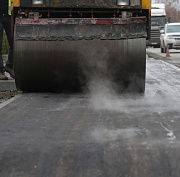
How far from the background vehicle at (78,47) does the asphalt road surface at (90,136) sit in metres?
0.39

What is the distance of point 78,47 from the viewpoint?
833cm

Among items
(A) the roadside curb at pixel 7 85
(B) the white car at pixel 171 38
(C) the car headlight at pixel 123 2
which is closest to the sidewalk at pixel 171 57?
(B) the white car at pixel 171 38

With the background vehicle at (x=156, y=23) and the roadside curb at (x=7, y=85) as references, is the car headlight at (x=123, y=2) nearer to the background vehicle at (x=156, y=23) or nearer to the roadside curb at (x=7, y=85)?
the roadside curb at (x=7, y=85)

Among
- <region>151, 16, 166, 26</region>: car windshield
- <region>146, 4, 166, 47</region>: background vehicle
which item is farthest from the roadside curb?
<region>151, 16, 166, 26</region>: car windshield

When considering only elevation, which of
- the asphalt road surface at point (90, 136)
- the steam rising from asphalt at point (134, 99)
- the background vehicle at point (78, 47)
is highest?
the background vehicle at point (78, 47)

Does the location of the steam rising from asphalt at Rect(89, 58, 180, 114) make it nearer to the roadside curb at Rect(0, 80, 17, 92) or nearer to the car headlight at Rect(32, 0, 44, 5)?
the car headlight at Rect(32, 0, 44, 5)

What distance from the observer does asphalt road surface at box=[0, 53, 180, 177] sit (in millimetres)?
4031

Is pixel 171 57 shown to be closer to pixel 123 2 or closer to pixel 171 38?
pixel 171 38

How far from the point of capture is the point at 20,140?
4.96 m

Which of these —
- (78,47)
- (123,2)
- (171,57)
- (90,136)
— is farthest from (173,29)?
(90,136)

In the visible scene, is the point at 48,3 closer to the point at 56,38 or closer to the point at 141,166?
the point at 56,38

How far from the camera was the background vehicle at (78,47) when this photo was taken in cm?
834

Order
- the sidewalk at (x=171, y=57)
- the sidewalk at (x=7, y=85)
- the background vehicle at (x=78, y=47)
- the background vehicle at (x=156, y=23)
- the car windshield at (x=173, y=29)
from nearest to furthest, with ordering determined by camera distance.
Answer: the background vehicle at (x=78, y=47)
the sidewalk at (x=7, y=85)
the sidewalk at (x=171, y=57)
the car windshield at (x=173, y=29)
the background vehicle at (x=156, y=23)

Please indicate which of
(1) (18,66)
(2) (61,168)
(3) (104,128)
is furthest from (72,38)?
(2) (61,168)
